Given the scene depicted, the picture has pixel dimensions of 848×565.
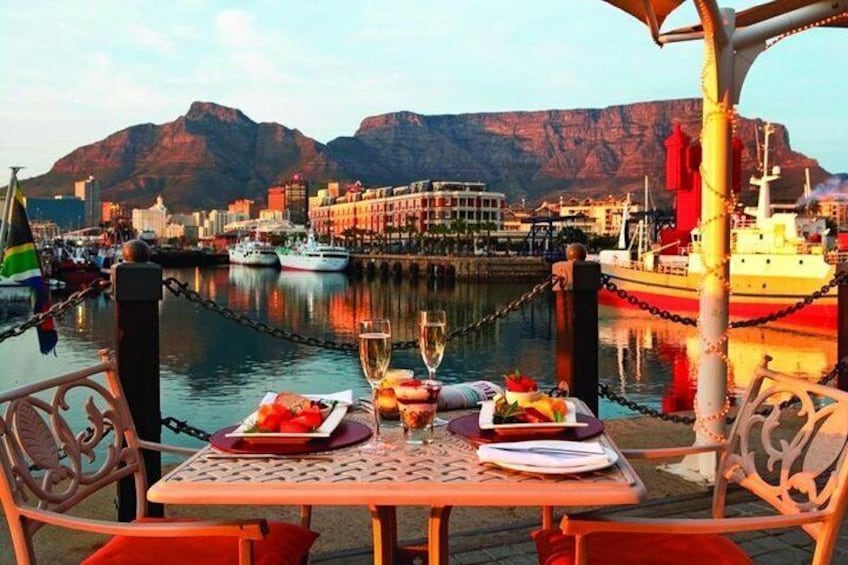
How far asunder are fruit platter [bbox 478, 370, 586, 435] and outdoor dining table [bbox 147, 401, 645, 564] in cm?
18

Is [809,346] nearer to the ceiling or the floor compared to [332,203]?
nearer to the floor

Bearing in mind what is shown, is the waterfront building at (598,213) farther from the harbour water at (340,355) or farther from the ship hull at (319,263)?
the harbour water at (340,355)

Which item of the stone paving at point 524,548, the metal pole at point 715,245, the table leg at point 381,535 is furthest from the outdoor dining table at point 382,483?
the metal pole at point 715,245

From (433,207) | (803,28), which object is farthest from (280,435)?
(433,207)

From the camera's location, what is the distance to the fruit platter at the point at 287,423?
193cm

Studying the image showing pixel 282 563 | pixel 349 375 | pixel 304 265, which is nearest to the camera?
pixel 282 563

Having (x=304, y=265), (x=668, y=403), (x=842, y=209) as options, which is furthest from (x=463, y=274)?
(x=842, y=209)

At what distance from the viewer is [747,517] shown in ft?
7.09

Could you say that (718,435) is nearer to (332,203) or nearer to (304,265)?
(304,265)

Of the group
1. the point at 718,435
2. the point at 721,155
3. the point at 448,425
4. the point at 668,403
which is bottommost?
the point at 668,403

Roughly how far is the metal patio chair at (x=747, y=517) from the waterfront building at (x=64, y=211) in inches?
7685

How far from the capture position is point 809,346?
74.1 ft

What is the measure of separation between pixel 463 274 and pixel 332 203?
99573 millimetres

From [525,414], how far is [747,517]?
2.27 ft
